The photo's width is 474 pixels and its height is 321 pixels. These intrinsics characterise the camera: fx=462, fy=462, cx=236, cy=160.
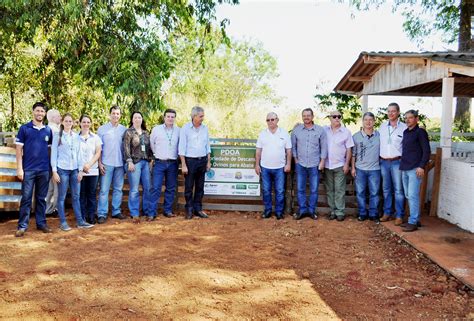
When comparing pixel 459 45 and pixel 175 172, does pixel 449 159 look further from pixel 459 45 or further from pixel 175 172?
pixel 459 45

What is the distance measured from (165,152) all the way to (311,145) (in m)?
2.61

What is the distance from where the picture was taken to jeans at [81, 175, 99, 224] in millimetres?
7652

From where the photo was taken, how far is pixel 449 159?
8.16 m

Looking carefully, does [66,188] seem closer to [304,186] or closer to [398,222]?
[304,186]

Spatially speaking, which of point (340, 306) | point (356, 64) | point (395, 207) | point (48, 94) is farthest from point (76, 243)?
point (48, 94)

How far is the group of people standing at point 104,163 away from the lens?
6965 millimetres

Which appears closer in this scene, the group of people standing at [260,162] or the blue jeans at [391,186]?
the group of people standing at [260,162]

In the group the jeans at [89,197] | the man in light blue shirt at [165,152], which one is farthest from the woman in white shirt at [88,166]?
the man in light blue shirt at [165,152]

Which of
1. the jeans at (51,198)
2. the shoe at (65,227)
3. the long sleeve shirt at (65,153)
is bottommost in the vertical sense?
the shoe at (65,227)

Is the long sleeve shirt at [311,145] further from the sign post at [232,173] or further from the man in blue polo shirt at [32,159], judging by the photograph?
the man in blue polo shirt at [32,159]

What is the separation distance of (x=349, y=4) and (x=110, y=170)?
50.2 feet

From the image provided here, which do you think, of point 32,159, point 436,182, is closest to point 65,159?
point 32,159

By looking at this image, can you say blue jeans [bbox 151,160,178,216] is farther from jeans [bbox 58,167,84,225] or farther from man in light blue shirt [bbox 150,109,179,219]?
jeans [bbox 58,167,84,225]

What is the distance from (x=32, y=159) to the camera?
22.5 ft
